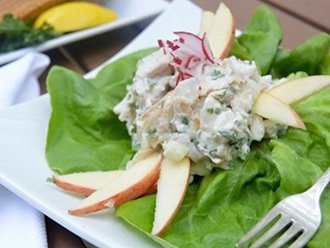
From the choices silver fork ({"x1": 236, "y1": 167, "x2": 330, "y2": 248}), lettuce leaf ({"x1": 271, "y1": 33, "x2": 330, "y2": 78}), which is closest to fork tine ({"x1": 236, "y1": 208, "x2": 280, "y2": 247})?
silver fork ({"x1": 236, "y1": 167, "x2": 330, "y2": 248})

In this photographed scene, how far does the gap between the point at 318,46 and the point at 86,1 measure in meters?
0.91

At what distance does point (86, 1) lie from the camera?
2174 millimetres

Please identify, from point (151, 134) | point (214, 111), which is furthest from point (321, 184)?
point (151, 134)

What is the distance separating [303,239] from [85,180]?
1.47 feet

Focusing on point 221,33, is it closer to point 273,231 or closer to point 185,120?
point 185,120

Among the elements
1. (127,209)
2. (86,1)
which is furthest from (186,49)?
(86,1)

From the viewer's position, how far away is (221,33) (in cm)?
148

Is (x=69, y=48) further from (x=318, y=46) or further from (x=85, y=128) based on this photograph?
(x=318, y=46)

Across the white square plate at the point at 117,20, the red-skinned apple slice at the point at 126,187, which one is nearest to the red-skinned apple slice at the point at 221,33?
the red-skinned apple slice at the point at 126,187

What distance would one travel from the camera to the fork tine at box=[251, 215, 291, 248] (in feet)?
3.58

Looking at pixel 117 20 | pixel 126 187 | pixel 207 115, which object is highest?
pixel 207 115

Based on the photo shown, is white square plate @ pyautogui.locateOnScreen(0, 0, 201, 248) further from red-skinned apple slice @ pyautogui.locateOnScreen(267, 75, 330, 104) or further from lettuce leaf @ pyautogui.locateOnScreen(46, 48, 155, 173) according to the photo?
red-skinned apple slice @ pyautogui.locateOnScreen(267, 75, 330, 104)

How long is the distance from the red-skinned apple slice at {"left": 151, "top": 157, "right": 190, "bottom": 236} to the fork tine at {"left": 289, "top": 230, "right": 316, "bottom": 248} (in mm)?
219

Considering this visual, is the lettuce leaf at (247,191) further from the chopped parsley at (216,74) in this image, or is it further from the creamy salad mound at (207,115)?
the chopped parsley at (216,74)
